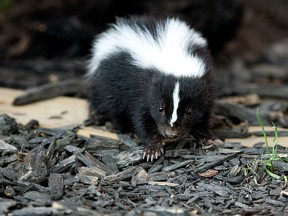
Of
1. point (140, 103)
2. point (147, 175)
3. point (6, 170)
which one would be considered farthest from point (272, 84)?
point (6, 170)

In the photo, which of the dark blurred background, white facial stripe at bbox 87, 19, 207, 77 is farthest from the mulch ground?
the dark blurred background

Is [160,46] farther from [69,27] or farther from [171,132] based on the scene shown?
[69,27]

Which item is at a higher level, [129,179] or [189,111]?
[189,111]

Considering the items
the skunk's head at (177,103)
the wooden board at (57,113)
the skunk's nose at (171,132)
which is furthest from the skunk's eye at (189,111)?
the wooden board at (57,113)

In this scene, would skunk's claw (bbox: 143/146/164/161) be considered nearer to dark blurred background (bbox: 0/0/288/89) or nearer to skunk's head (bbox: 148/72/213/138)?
skunk's head (bbox: 148/72/213/138)

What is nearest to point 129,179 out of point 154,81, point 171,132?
point 171,132

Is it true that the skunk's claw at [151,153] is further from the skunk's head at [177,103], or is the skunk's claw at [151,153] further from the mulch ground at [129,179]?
the skunk's head at [177,103]

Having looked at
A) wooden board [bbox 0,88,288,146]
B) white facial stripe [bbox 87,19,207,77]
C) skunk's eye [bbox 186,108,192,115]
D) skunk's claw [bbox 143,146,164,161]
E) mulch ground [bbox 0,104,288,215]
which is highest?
white facial stripe [bbox 87,19,207,77]
